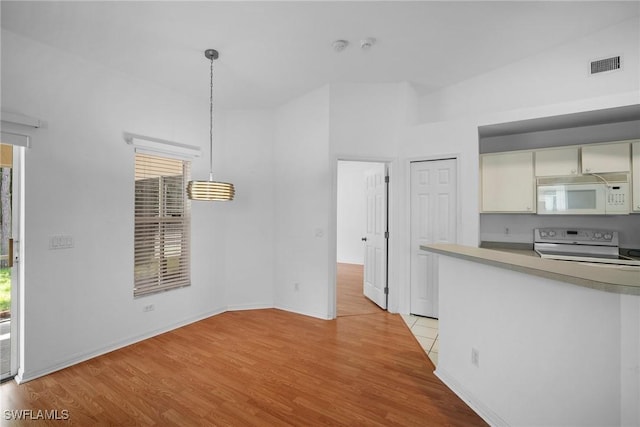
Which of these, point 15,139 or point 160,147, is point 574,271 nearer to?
point 160,147

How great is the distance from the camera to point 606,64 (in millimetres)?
2814

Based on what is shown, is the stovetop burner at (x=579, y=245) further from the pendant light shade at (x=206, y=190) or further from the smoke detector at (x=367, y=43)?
the pendant light shade at (x=206, y=190)

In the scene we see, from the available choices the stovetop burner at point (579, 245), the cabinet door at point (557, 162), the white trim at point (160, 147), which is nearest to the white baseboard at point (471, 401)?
the stovetop burner at point (579, 245)

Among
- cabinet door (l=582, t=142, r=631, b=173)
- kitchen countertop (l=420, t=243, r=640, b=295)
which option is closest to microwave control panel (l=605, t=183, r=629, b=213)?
cabinet door (l=582, t=142, r=631, b=173)

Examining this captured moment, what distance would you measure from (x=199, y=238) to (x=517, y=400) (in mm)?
3721

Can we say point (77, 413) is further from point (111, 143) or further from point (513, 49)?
point (513, 49)

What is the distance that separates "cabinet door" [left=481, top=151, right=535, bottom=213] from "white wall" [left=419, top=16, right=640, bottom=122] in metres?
0.61

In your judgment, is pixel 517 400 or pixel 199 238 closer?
pixel 517 400

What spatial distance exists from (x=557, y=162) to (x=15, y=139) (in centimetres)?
548

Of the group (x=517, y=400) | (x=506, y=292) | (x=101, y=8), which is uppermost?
(x=101, y=8)

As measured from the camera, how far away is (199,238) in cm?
394

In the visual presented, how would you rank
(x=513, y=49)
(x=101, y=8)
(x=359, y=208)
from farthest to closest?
(x=359, y=208) < (x=513, y=49) < (x=101, y=8)

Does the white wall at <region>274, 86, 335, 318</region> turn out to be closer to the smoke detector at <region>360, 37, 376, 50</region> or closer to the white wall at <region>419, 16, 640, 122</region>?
the smoke detector at <region>360, 37, 376, 50</region>

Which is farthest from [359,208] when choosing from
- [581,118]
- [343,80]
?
[581,118]
